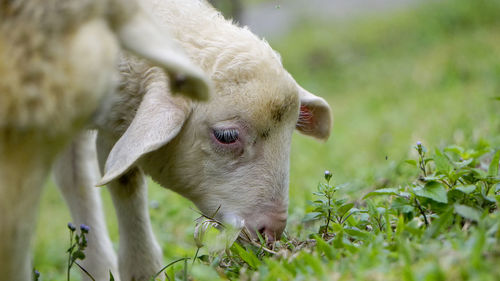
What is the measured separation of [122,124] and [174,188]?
0.52 meters

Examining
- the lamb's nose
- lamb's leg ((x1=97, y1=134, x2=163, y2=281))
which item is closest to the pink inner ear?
the lamb's nose

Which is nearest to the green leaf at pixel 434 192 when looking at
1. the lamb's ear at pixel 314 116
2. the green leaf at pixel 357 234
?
the green leaf at pixel 357 234

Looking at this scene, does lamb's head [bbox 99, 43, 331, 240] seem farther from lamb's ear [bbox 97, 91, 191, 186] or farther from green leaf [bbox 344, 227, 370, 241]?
green leaf [bbox 344, 227, 370, 241]

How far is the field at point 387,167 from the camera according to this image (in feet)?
9.18

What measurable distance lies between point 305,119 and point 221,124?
1008 mm

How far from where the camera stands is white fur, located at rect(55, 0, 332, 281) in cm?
379

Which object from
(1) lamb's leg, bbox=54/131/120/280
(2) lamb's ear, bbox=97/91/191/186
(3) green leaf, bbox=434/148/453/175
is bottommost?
(1) lamb's leg, bbox=54/131/120/280

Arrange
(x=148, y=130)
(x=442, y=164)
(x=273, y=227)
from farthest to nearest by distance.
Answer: (x=273, y=227) → (x=148, y=130) → (x=442, y=164)

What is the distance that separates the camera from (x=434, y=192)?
3.24 meters

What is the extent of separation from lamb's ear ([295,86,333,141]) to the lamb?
2004 millimetres

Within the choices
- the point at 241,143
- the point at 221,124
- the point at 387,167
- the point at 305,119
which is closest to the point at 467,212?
the point at 241,143

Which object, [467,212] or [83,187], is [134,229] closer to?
[83,187]

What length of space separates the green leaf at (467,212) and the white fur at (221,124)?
1093 mm

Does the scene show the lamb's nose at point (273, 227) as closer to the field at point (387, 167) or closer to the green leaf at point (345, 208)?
the field at point (387, 167)
